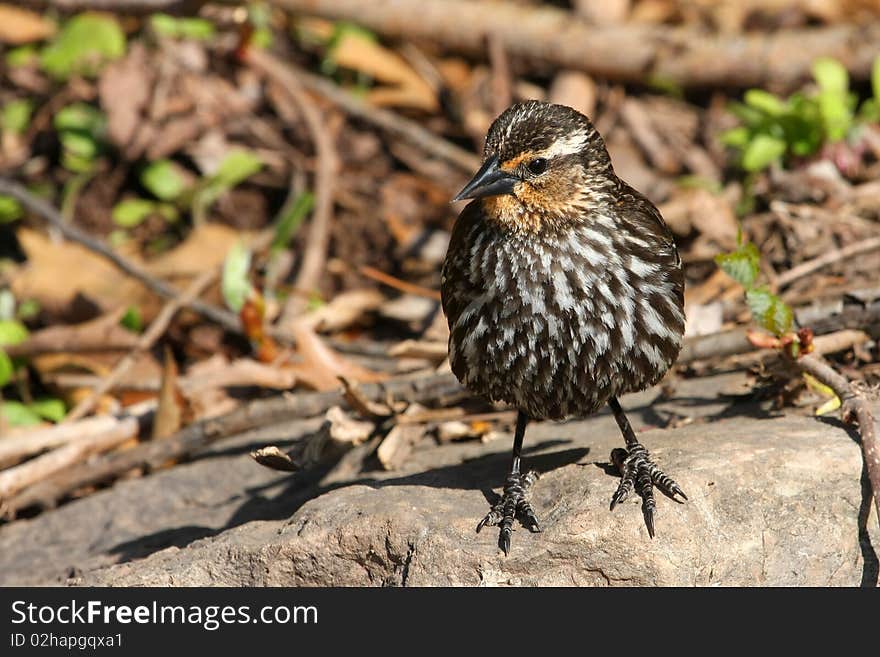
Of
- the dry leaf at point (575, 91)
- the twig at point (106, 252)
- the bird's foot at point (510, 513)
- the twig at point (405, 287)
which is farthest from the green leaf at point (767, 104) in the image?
the bird's foot at point (510, 513)

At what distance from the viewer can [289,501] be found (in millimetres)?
5148

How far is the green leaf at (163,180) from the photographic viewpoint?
7.60 meters

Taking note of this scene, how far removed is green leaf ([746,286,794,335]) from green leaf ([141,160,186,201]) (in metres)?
4.12

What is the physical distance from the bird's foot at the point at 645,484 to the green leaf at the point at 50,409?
3.22 meters

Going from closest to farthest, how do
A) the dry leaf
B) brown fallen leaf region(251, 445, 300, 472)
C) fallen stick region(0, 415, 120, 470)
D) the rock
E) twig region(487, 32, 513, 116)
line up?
the rock → brown fallen leaf region(251, 445, 300, 472) → fallen stick region(0, 415, 120, 470) → the dry leaf → twig region(487, 32, 513, 116)

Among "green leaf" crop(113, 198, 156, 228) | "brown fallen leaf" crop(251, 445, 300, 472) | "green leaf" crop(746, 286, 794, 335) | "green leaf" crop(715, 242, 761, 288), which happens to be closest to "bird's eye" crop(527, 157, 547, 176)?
"green leaf" crop(715, 242, 761, 288)

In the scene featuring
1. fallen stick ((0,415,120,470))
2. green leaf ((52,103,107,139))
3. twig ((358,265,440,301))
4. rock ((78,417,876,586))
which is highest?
green leaf ((52,103,107,139))

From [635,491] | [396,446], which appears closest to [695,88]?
[396,446]

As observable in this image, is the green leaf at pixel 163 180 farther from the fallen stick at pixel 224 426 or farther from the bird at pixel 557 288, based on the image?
the bird at pixel 557 288

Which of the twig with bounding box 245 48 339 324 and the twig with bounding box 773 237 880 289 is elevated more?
the twig with bounding box 245 48 339 324

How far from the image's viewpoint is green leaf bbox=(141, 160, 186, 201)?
760 centimetres

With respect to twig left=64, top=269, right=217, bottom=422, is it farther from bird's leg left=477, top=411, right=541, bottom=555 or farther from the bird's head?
the bird's head

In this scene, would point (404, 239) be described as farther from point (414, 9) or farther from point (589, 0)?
point (589, 0)

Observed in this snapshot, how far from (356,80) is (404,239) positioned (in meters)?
1.43
